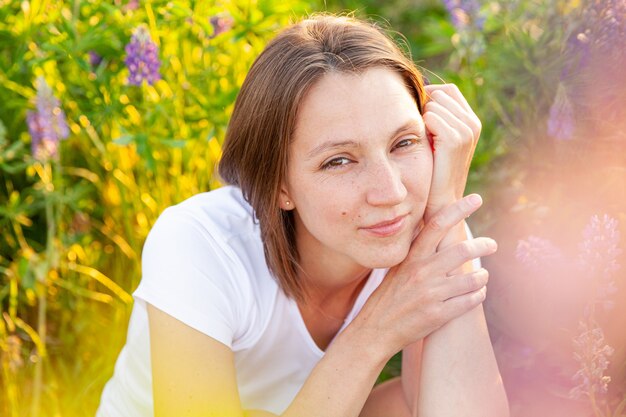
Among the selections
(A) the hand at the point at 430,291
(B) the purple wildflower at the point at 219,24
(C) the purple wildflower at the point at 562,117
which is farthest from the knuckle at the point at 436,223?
(B) the purple wildflower at the point at 219,24

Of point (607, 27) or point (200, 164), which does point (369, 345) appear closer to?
point (607, 27)

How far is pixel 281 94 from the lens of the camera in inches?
60.5

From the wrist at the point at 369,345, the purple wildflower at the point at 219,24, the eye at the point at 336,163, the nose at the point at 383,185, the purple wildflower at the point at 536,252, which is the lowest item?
the wrist at the point at 369,345

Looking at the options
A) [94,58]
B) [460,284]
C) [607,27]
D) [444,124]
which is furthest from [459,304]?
[94,58]

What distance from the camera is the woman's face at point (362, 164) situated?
149cm

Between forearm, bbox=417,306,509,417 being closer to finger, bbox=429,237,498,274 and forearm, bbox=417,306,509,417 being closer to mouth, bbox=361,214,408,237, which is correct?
finger, bbox=429,237,498,274

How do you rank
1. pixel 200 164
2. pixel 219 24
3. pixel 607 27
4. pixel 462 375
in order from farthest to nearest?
pixel 200 164 → pixel 219 24 → pixel 607 27 → pixel 462 375

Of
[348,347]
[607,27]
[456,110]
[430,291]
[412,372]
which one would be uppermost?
[607,27]

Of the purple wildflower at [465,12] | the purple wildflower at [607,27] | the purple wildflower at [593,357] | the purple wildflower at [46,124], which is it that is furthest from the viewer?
the purple wildflower at [465,12]

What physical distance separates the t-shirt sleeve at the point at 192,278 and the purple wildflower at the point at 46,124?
537 mm

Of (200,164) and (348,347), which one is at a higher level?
(200,164)

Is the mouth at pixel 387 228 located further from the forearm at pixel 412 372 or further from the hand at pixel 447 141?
the forearm at pixel 412 372

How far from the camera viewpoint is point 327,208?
1534 millimetres

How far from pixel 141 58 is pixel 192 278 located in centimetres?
71
